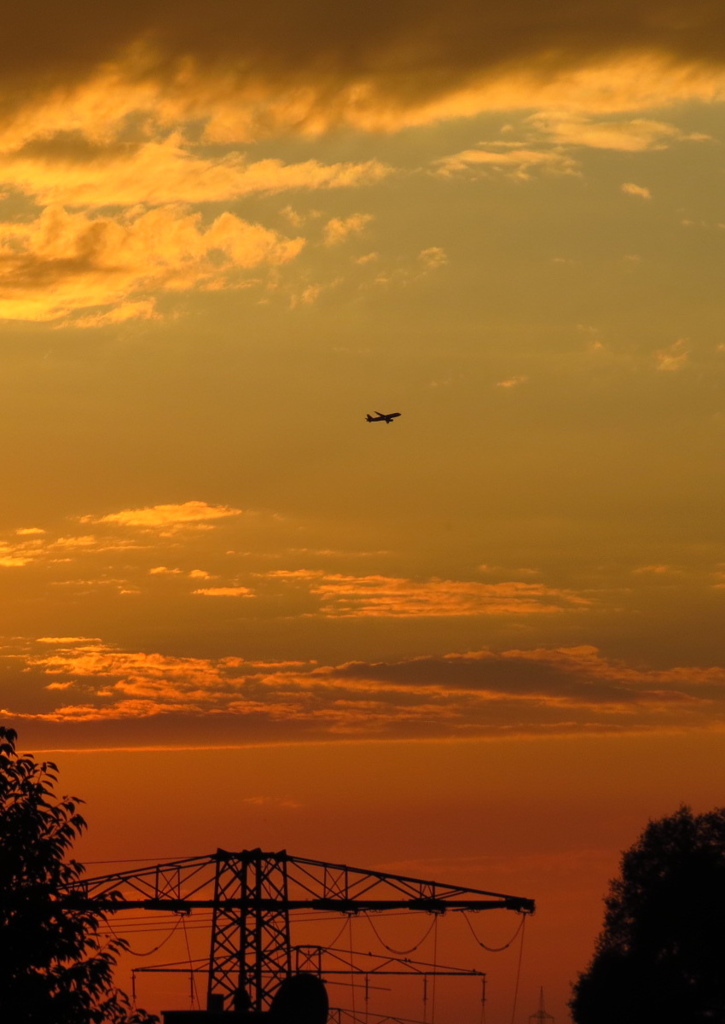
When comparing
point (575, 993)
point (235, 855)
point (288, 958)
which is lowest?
point (575, 993)

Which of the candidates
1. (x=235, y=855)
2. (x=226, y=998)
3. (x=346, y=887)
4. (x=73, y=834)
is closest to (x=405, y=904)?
(x=346, y=887)

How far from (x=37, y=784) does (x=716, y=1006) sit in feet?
239

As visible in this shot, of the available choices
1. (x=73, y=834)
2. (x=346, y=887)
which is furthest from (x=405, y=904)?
(x=73, y=834)

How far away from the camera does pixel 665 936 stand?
93812 mm

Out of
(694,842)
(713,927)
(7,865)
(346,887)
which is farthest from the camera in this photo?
(694,842)

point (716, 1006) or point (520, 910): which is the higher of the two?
point (520, 910)

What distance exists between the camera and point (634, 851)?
103562 millimetres

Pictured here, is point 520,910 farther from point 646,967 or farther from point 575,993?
point 575,993

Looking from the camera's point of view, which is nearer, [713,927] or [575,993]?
[713,927]

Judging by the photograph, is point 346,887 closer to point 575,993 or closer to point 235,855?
point 235,855

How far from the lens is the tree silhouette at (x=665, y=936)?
8969cm

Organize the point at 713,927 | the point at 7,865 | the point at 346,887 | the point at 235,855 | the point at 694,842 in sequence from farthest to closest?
the point at 694,842 → the point at 713,927 → the point at 346,887 → the point at 235,855 → the point at 7,865

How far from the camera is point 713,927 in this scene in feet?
296

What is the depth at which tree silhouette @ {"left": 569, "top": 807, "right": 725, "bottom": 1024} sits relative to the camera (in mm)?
89688
